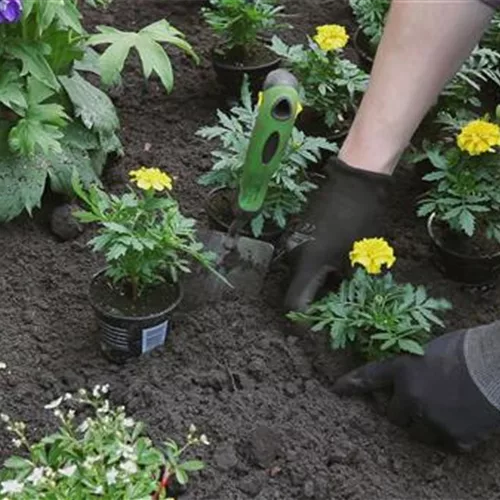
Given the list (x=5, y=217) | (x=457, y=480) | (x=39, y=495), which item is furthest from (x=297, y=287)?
(x=39, y=495)

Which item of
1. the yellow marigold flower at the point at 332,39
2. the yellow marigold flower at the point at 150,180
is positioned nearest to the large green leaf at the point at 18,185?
the yellow marigold flower at the point at 150,180

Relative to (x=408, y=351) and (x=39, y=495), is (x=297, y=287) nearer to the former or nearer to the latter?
(x=408, y=351)

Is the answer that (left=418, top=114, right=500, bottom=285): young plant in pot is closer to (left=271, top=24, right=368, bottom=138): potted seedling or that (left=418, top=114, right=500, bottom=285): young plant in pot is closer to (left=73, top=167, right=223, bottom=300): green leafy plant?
(left=271, top=24, right=368, bottom=138): potted seedling

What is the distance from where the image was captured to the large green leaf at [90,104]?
2.74m

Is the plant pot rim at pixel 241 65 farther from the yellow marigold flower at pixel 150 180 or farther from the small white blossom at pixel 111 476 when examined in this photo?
the small white blossom at pixel 111 476

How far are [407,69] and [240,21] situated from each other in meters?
0.80

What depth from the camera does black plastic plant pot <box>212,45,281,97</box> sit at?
123 inches

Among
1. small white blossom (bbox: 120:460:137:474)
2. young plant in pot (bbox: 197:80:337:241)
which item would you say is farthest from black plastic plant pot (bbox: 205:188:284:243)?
small white blossom (bbox: 120:460:137:474)

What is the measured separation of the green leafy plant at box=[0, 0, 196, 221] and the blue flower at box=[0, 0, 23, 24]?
2 cm

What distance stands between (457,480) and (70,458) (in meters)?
0.77

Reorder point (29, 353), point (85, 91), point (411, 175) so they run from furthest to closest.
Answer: point (411, 175), point (85, 91), point (29, 353)

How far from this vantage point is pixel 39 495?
1771 millimetres

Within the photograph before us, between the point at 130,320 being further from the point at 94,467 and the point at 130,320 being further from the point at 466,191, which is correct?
the point at 466,191

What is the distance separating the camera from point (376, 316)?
2283 mm
